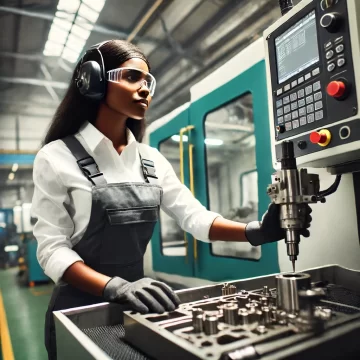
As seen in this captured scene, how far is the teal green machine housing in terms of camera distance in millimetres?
1887

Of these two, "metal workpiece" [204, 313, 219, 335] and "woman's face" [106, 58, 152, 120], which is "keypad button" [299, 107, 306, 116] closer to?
"woman's face" [106, 58, 152, 120]

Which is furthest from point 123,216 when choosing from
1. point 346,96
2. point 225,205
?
point 225,205

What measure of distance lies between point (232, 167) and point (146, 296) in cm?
227

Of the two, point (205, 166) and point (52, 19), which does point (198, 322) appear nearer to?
point (205, 166)

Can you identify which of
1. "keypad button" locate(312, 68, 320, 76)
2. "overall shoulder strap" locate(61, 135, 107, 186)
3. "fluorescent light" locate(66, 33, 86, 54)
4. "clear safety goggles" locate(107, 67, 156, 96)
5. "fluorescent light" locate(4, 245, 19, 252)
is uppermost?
"fluorescent light" locate(66, 33, 86, 54)

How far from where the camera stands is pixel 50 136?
1381 millimetres

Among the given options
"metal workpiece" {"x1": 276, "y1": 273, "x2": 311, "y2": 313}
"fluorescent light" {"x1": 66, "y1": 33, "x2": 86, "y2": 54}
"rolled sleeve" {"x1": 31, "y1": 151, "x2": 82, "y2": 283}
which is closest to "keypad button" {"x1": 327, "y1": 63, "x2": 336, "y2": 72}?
"metal workpiece" {"x1": 276, "y1": 273, "x2": 311, "y2": 313}

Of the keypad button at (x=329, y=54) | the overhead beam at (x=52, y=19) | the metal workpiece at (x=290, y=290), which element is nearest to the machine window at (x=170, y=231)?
the overhead beam at (x=52, y=19)

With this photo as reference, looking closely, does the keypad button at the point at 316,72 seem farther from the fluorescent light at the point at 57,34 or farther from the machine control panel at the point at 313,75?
the fluorescent light at the point at 57,34

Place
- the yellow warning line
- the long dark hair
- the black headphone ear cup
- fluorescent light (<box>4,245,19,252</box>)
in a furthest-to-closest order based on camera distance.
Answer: fluorescent light (<box>4,245,19,252</box>)
the yellow warning line
the long dark hair
the black headphone ear cup

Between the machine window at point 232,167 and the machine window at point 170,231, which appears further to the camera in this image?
the machine window at point 170,231

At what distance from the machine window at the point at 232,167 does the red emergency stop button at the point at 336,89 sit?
1.61 meters

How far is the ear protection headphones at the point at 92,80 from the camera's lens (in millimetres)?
1238

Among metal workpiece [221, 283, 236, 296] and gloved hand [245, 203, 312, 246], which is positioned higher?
gloved hand [245, 203, 312, 246]
